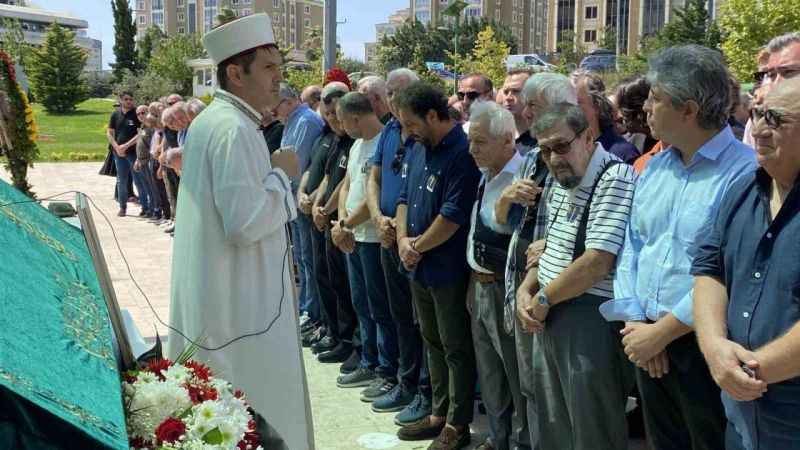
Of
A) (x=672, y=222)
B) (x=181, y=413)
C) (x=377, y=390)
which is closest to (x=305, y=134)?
(x=377, y=390)

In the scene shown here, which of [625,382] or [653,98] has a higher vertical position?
[653,98]

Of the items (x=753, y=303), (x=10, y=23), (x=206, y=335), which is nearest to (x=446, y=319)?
(x=206, y=335)

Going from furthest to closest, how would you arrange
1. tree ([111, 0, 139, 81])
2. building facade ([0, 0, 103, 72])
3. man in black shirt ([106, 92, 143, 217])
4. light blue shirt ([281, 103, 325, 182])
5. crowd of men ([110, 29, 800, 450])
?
building facade ([0, 0, 103, 72]), tree ([111, 0, 139, 81]), man in black shirt ([106, 92, 143, 217]), light blue shirt ([281, 103, 325, 182]), crowd of men ([110, 29, 800, 450])

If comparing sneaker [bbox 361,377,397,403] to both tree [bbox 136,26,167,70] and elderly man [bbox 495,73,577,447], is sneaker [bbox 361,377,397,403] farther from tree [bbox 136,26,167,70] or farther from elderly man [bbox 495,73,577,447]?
tree [bbox 136,26,167,70]

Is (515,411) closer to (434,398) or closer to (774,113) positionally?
(434,398)

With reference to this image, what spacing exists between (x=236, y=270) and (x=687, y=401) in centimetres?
202

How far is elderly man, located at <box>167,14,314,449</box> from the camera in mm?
3590

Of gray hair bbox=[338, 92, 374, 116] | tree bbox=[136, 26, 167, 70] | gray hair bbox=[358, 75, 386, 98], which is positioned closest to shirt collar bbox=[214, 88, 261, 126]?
gray hair bbox=[338, 92, 374, 116]

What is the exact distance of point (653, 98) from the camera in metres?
3.17

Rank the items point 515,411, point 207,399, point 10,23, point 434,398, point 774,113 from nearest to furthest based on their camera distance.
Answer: point 207,399 → point 774,113 → point 515,411 → point 434,398 → point 10,23

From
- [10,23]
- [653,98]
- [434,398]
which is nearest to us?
[653,98]

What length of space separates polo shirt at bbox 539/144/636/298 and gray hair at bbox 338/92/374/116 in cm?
249

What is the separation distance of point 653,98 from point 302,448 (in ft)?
7.36

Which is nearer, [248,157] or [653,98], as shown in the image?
[653,98]
